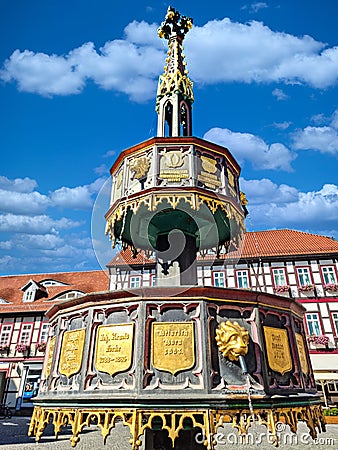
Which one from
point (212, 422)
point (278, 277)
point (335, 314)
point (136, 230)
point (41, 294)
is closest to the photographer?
point (212, 422)

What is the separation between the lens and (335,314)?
25.4 metres

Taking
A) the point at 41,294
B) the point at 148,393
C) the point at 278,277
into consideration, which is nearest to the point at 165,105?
the point at 148,393

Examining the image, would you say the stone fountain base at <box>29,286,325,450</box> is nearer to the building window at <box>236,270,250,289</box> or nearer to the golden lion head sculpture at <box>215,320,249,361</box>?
the golden lion head sculpture at <box>215,320,249,361</box>

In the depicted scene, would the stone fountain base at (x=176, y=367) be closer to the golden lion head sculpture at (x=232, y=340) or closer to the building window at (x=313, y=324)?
the golden lion head sculpture at (x=232, y=340)

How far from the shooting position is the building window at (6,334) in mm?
29734

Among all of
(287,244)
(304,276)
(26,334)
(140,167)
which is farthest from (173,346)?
(26,334)

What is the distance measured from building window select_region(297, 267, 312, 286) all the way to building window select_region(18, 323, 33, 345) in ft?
75.2

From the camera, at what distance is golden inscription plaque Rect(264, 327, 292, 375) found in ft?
17.6

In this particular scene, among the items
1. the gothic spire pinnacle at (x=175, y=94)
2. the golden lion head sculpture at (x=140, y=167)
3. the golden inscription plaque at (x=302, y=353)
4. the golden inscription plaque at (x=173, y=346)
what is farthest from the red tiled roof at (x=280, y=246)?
the golden inscription plaque at (x=173, y=346)

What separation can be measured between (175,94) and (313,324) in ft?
72.9

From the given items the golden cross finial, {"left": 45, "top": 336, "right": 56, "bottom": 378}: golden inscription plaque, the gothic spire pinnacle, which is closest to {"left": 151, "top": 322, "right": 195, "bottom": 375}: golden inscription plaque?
{"left": 45, "top": 336, "right": 56, "bottom": 378}: golden inscription plaque

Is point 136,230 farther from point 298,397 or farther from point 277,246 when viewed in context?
point 277,246

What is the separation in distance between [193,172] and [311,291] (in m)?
22.8

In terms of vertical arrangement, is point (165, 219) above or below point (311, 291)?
below
